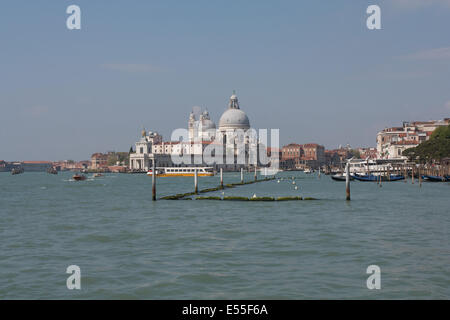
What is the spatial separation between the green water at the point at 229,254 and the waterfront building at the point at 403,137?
96.0 m

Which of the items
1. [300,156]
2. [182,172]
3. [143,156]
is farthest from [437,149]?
[300,156]

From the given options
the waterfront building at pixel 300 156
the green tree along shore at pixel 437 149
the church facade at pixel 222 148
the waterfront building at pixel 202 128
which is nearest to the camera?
the green tree along shore at pixel 437 149

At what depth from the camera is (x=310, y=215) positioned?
26.0 metres

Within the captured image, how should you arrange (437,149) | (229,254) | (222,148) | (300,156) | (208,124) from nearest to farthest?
(229,254), (437,149), (222,148), (208,124), (300,156)

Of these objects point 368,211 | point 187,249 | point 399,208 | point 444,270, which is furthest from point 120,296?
point 399,208

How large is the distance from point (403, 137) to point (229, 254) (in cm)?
12219

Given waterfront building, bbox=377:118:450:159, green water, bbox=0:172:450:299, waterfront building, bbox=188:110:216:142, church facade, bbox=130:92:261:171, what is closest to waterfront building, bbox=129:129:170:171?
church facade, bbox=130:92:261:171

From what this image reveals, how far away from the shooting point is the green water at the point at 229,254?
11.1 meters

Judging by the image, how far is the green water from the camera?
11.1 m

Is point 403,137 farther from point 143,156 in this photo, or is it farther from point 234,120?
point 143,156

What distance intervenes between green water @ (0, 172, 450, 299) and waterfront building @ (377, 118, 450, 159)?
96.0 meters

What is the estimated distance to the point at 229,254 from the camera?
49.5ft

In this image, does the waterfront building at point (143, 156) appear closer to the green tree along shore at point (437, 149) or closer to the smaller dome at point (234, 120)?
the smaller dome at point (234, 120)

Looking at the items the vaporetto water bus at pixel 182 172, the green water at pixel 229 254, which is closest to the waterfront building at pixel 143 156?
the vaporetto water bus at pixel 182 172
